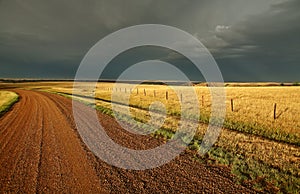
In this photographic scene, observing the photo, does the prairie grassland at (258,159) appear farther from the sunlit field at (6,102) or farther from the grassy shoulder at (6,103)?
the sunlit field at (6,102)

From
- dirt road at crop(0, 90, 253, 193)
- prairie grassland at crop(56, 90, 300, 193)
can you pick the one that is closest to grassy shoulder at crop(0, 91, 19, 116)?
dirt road at crop(0, 90, 253, 193)

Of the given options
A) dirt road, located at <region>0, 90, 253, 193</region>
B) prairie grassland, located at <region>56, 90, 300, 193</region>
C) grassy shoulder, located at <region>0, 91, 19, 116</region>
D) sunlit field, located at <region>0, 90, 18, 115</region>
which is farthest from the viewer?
sunlit field, located at <region>0, 90, 18, 115</region>

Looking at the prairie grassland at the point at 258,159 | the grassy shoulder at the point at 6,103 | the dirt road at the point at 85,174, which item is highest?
the grassy shoulder at the point at 6,103

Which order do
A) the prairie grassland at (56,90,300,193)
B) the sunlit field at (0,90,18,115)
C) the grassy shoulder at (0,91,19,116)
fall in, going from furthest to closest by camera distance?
the sunlit field at (0,90,18,115)
the grassy shoulder at (0,91,19,116)
the prairie grassland at (56,90,300,193)

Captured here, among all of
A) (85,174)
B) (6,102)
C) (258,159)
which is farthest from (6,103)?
(258,159)

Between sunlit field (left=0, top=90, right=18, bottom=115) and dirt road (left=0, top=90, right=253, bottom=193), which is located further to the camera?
sunlit field (left=0, top=90, right=18, bottom=115)

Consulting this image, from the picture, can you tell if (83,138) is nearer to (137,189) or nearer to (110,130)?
(110,130)

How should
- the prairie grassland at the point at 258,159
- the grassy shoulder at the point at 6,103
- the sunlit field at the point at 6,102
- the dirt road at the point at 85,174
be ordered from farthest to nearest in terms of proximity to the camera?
the sunlit field at the point at 6,102, the grassy shoulder at the point at 6,103, the prairie grassland at the point at 258,159, the dirt road at the point at 85,174

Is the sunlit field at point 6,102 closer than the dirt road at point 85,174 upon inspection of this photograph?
No

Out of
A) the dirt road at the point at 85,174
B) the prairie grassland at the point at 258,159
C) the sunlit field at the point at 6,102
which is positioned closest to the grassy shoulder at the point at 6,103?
the sunlit field at the point at 6,102

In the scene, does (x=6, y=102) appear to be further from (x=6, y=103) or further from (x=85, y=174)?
(x=85, y=174)

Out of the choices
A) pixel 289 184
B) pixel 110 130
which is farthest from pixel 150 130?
pixel 289 184

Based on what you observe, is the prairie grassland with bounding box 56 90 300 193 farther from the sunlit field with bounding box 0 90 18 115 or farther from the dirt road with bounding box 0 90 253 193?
the sunlit field with bounding box 0 90 18 115

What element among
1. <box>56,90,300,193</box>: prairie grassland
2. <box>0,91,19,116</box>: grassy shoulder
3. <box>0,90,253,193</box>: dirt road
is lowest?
<box>56,90,300,193</box>: prairie grassland
